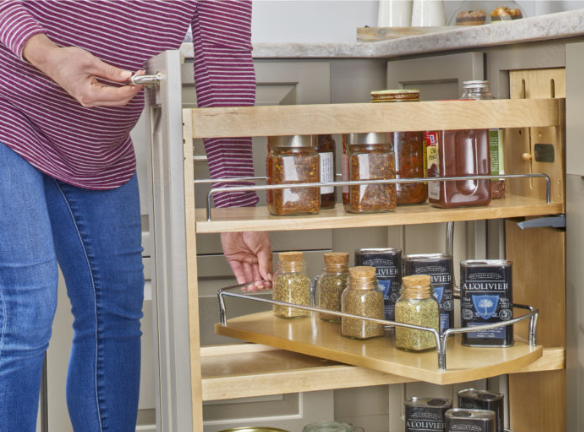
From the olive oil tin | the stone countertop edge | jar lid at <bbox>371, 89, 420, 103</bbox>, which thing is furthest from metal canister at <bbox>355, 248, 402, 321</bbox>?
the stone countertop edge

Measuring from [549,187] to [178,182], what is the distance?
0.55 m

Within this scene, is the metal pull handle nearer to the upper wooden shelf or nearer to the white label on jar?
the upper wooden shelf

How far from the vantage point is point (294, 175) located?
120 centimetres

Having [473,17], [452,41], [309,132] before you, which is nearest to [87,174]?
[309,132]

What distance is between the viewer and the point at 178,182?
3.36 ft

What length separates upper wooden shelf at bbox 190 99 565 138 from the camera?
3.46ft

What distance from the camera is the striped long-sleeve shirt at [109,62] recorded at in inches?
47.1

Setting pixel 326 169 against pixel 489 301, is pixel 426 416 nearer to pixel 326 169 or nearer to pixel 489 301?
pixel 489 301

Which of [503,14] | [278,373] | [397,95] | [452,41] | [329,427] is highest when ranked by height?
[503,14]

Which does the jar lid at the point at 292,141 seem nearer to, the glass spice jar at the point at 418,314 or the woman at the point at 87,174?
the woman at the point at 87,174

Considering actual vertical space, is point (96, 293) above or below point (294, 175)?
below

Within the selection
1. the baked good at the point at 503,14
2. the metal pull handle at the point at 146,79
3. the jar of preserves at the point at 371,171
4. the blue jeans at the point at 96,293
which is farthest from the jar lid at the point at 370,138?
the baked good at the point at 503,14

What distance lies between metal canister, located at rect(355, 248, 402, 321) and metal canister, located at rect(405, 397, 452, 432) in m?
0.14

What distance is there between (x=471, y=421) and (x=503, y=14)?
129 cm
